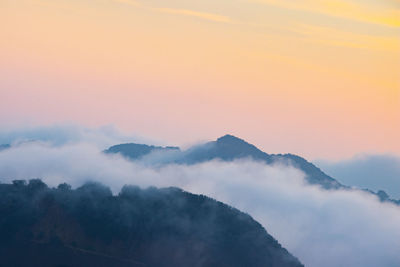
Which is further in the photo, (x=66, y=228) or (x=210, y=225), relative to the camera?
(x=210, y=225)

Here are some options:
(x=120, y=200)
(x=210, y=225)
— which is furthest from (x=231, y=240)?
(x=120, y=200)

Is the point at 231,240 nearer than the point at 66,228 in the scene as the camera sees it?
No

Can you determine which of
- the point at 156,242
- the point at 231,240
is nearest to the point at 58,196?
Result: the point at 156,242

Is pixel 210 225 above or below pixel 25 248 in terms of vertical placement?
above

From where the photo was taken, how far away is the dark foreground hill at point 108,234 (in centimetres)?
17462

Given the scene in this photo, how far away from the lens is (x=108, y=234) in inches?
7249

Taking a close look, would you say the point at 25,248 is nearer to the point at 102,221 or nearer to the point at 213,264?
the point at 102,221

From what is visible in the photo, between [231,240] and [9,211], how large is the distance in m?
39.4

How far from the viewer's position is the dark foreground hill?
175 m

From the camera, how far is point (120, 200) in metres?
197

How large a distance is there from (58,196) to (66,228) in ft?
31.6

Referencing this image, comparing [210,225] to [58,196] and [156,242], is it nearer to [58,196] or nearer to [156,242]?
[156,242]

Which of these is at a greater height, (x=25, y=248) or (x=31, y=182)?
(x=31, y=182)

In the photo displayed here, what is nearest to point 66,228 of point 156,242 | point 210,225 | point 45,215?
point 45,215
